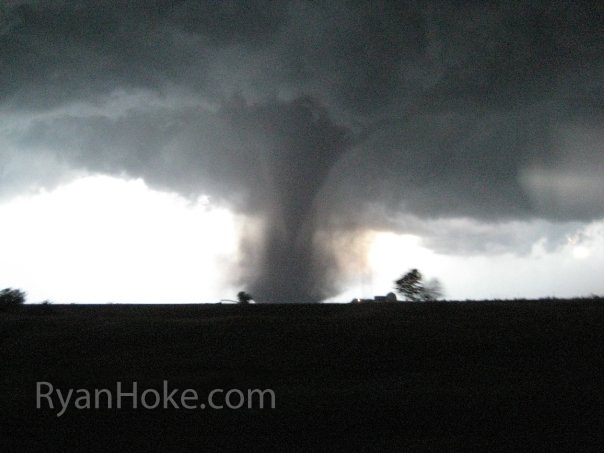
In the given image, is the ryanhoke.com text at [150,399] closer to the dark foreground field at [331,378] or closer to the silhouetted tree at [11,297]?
the dark foreground field at [331,378]

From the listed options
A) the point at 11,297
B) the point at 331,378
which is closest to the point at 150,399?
the point at 331,378

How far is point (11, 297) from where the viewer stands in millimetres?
41438

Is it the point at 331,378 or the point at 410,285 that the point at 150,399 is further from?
the point at 410,285

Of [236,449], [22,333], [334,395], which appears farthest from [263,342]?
[22,333]

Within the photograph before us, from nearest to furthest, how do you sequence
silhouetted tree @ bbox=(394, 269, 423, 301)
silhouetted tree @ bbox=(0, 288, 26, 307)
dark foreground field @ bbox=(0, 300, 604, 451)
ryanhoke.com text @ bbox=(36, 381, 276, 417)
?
dark foreground field @ bbox=(0, 300, 604, 451)
ryanhoke.com text @ bbox=(36, 381, 276, 417)
silhouetted tree @ bbox=(0, 288, 26, 307)
silhouetted tree @ bbox=(394, 269, 423, 301)

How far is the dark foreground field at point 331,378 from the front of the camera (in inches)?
473

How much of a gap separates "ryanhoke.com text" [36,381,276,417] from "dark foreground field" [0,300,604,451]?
12.7 inches

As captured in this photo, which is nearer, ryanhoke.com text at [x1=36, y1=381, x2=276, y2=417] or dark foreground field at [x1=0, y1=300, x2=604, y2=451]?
A: dark foreground field at [x1=0, y1=300, x2=604, y2=451]

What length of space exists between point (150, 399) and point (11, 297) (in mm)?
33748

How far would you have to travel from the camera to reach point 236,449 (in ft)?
37.3

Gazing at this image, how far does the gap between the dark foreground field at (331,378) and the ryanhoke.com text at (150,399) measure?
32cm

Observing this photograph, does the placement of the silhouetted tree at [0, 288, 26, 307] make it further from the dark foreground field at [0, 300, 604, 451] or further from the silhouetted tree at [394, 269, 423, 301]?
the silhouetted tree at [394, 269, 423, 301]

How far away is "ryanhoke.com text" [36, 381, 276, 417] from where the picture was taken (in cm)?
1460

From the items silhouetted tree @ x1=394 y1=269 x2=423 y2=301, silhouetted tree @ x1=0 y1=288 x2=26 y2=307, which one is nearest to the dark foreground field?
silhouetted tree @ x1=0 y1=288 x2=26 y2=307
